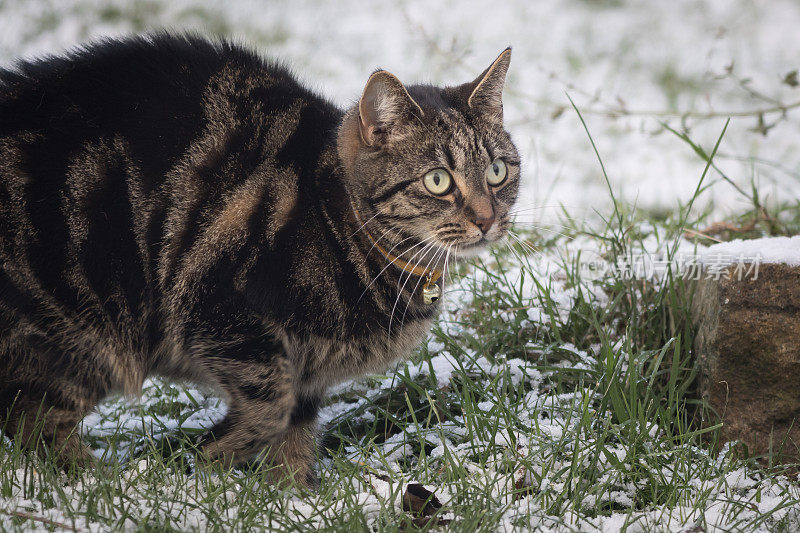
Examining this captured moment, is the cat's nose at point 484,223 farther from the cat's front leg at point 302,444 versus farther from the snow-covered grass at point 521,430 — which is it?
the cat's front leg at point 302,444

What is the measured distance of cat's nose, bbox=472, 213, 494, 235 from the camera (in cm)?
227

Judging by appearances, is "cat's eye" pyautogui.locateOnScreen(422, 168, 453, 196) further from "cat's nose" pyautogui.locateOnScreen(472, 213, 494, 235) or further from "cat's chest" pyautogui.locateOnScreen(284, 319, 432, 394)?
"cat's chest" pyautogui.locateOnScreen(284, 319, 432, 394)

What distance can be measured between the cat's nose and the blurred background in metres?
2.55

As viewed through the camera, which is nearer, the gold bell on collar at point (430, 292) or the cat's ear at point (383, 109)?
the cat's ear at point (383, 109)

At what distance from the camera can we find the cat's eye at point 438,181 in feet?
7.52

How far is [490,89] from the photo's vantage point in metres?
2.47

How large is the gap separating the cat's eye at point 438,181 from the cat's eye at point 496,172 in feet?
0.46

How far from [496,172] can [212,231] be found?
34.6 inches

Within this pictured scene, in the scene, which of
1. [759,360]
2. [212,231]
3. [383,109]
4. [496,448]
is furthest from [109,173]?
[759,360]

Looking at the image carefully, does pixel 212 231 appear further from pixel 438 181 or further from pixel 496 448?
pixel 496 448

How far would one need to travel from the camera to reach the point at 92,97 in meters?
2.25

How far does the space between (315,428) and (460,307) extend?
90cm

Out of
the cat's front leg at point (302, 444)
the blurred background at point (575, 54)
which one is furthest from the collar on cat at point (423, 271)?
the blurred background at point (575, 54)

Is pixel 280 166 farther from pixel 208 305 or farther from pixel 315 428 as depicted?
pixel 315 428
